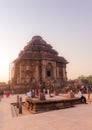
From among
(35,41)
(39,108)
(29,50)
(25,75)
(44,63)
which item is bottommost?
(39,108)

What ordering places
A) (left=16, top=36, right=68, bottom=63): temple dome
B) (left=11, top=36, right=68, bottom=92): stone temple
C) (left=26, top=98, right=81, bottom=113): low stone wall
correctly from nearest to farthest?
(left=26, top=98, right=81, bottom=113): low stone wall → (left=11, top=36, right=68, bottom=92): stone temple → (left=16, top=36, right=68, bottom=63): temple dome

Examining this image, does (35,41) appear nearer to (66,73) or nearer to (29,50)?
(29,50)

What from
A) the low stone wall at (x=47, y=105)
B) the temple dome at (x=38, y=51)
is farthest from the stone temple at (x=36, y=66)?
the low stone wall at (x=47, y=105)

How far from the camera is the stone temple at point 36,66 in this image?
43250 mm

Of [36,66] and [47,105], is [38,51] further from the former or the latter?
[47,105]

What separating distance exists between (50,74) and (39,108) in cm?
3460

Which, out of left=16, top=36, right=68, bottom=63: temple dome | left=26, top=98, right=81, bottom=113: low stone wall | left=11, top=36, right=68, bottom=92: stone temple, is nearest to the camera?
left=26, top=98, right=81, bottom=113: low stone wall

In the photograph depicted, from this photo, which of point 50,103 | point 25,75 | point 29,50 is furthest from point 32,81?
point 50,103

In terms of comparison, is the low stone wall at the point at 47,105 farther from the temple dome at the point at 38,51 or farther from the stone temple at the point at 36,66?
the temple dome at the point at 38,51

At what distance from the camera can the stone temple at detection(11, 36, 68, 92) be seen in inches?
1703

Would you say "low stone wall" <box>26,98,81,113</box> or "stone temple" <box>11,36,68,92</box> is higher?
"stone temple" <box>11,36,68,92</box>

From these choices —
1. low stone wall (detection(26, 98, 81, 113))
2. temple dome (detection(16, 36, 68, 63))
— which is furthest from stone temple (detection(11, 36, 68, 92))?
low stone wall (detection(26, 98, 81, 113))

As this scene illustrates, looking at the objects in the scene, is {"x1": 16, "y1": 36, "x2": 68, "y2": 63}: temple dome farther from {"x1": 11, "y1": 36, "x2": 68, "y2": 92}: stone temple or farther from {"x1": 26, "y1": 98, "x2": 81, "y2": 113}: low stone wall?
{"x1": 26, "y1": 98, "x2": 81, "y2": 113}: low stone wall

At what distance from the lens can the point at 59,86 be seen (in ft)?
135
